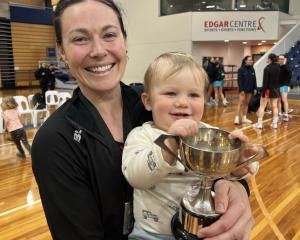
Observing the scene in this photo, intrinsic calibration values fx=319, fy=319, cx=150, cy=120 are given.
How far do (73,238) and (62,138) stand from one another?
0.99 feet

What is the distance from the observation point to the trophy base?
0.88m

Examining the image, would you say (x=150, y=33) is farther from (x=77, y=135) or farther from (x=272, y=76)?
(x=77, y=135)

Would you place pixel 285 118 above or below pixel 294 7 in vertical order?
below

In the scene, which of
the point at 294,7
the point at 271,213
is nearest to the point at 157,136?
the point at 271,213

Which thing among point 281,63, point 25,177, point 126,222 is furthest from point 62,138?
point 281,63

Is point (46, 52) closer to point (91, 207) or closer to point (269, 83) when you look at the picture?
point (269, 83)

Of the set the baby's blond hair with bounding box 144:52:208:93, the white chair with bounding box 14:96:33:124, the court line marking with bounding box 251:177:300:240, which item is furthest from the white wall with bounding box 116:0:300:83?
the baby's blond hair with bounding box 144:52:208:93

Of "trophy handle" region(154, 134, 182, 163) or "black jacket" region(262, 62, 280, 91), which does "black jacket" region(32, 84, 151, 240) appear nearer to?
"trophy handle" region(154, 134, 182, 163)

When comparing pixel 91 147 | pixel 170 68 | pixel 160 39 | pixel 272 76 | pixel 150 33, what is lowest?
pixel 272 76

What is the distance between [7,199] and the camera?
12.6 feet

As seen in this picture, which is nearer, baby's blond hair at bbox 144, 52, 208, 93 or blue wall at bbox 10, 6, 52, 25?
baby's blond hair at bbox 144, 52, 208, 93

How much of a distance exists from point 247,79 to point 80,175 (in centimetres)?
708

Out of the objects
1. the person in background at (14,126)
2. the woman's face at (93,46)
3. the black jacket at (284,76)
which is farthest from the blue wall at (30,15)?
the woman's face at (93,46)

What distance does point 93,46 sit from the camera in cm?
109
